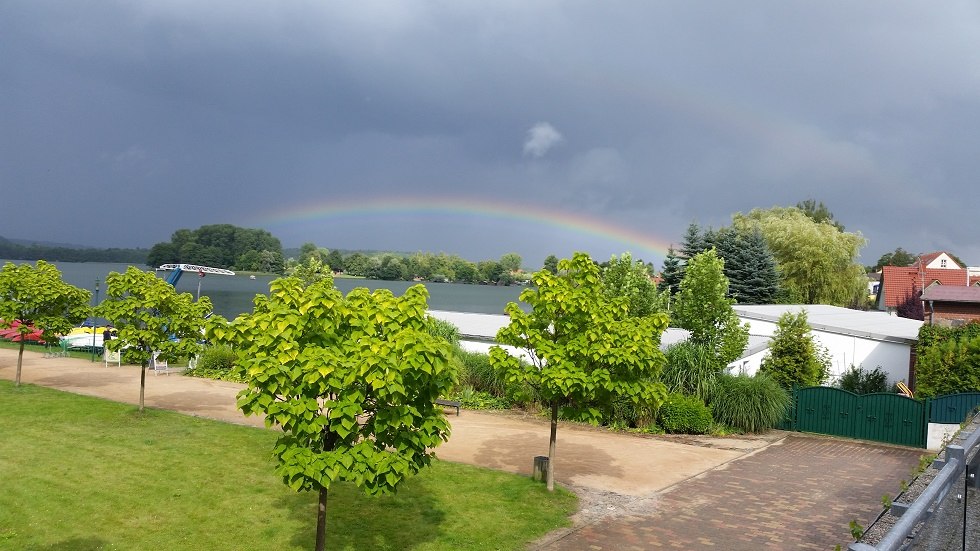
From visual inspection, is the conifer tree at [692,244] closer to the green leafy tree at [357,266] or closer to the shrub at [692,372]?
the shrub at [692,372]

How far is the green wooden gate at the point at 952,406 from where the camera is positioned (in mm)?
19391

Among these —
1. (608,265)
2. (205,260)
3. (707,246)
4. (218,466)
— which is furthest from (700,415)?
(205,260)

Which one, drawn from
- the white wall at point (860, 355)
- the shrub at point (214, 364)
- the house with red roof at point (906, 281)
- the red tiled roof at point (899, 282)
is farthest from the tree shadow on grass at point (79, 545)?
the red tiled roof at point (899, 282)

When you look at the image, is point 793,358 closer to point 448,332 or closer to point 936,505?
point 448,332

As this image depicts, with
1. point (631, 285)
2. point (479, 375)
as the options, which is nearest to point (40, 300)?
point (479, 375)

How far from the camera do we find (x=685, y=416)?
68.5ft

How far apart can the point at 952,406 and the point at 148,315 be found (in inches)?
898

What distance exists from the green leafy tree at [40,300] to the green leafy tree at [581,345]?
53.2 feet

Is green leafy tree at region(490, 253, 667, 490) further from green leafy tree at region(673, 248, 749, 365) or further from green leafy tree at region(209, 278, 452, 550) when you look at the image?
green leafy tree at region(673, 248, 749, 365)

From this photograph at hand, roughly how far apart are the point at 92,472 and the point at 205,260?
398 feet

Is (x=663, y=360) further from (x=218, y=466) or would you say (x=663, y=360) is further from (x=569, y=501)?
(x=218, y=466)

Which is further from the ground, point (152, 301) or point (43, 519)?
point (152, 301)

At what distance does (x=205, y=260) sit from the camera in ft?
412

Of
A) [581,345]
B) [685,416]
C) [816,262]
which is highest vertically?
[816,262]
